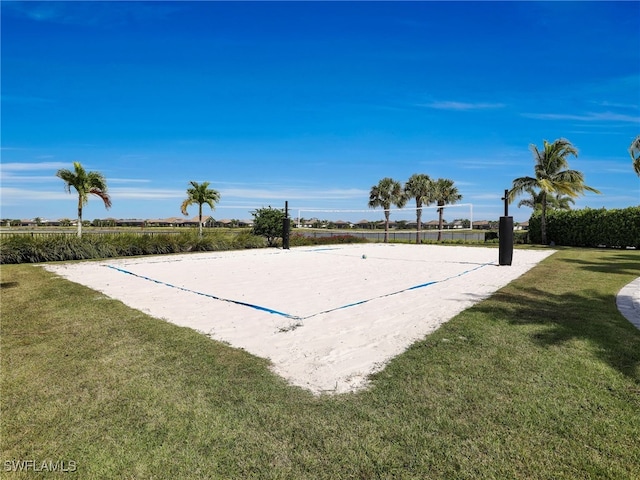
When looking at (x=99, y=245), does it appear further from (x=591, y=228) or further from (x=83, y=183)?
(x=591, y=228)

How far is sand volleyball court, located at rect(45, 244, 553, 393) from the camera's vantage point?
10.5 feet

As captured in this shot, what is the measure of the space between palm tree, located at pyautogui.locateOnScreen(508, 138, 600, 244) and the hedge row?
53.7 ft

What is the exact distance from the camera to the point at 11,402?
2441mm

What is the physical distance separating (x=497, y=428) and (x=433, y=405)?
1.25ft

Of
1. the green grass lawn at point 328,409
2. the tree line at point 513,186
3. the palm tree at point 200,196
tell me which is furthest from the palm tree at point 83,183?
the green grass lawn at point 328,409

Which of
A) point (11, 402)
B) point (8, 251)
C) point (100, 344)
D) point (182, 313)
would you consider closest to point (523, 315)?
point (182, 313)

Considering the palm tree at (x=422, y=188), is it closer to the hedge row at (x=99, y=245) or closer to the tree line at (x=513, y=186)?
the tree line at (x=513, y=186)

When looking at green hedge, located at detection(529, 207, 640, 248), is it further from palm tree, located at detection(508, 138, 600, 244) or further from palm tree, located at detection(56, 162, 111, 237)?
palm tree, located at detection(56, 162, 111, 237)

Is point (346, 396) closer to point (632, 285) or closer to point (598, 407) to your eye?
point (598, 407)

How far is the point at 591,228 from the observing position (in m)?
18.5

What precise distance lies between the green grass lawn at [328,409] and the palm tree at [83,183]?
1384cm

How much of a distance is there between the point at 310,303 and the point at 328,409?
2894 millimetres
